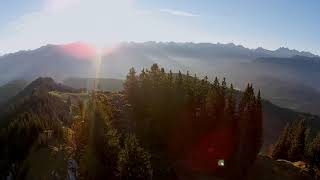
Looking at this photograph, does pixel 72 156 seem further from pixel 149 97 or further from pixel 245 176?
pixel 245 176

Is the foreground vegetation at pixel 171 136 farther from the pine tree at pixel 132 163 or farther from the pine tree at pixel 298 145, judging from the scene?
the pine tree at pixel 132 163

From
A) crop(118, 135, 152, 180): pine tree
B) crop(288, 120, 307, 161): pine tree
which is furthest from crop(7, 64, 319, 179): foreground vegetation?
crop(118, 135, 152, 180): pine tree

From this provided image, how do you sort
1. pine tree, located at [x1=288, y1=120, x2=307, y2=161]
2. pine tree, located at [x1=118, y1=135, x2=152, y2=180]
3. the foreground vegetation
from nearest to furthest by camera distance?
pine tree, located at [x1=118, y1=135, x2=152, y2=180]
the foreground vegetation
pine tree, located at [x1=288, y1=120, x2=307, y2=161]

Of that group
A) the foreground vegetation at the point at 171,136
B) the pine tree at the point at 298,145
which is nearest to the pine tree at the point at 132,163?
the foreground vegetation at the point at 171,136

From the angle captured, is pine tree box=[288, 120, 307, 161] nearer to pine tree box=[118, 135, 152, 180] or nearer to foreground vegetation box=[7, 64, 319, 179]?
foreground vegetation box=[7, 64, 319, 179]

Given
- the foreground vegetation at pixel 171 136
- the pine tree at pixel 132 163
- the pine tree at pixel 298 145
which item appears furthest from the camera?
the pine tree at pixel 298 145

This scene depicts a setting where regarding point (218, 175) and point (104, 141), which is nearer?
point (104, 141)

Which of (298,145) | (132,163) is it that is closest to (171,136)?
(132,163)

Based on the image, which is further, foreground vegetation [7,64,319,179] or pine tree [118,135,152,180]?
foreground vegetation [7,64,319,179]

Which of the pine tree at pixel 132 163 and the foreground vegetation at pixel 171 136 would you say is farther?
the foreground vegetation at pixel 171 136

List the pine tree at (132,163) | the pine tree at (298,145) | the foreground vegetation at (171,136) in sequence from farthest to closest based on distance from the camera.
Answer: the pine tree at (298,145), the foreground vegetation at (171,136), the pine tree at (132,163)

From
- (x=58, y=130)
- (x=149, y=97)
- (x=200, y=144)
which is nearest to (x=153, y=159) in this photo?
(x=200, y=144)
